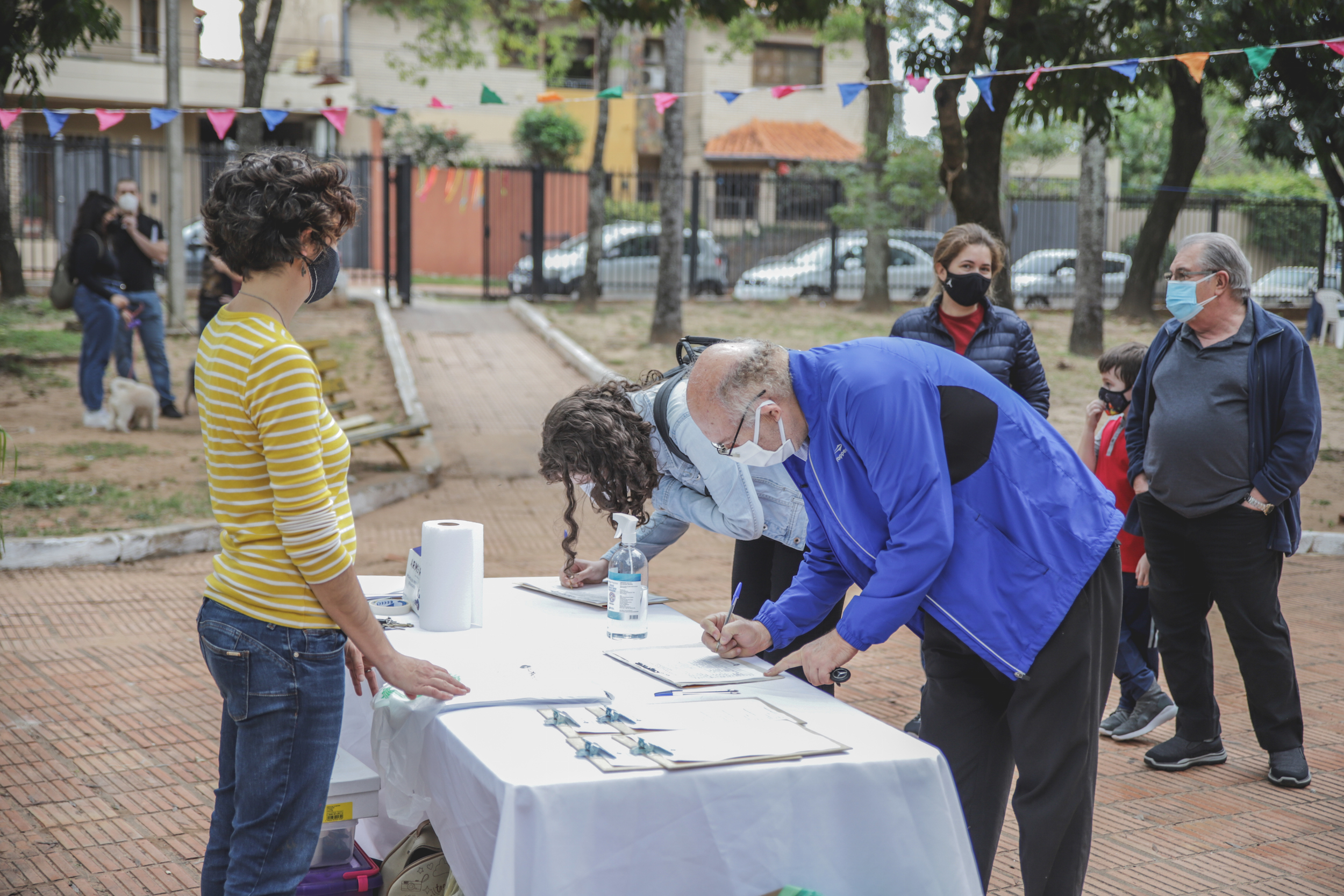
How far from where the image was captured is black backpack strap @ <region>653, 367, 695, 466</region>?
11.6 feet

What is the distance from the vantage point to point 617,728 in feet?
8.16

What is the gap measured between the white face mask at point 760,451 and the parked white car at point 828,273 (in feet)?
69.1

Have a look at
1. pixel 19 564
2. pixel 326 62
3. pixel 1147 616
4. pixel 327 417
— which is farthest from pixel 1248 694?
pixel 326 62

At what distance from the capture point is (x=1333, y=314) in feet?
68.7

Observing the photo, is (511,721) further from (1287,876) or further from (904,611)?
(1287,876)

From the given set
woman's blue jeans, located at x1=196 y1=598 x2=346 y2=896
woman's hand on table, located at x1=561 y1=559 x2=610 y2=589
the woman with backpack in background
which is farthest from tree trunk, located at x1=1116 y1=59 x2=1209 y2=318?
woman's blue jeans, located at x1=196 y1=598 x2=346 y2=896

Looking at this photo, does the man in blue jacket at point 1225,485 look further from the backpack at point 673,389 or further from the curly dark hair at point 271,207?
the curly dark hair at point 271,207

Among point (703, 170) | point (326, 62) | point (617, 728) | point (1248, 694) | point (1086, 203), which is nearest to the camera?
point (617, 728)

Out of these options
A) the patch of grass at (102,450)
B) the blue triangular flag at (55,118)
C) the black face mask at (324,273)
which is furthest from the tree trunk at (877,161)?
the black face mask at (324,273)

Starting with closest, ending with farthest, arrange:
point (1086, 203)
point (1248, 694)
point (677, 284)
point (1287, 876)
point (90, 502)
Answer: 1. point (1287, 876)
2. point (1248, 694)
3. point (90, 502)
4. point (677, 284)
5. point (1086, 203)

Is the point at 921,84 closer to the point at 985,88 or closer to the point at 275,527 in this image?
the point at 985,88

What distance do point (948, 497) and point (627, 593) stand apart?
3.49 ft

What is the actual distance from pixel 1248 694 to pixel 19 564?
661cm

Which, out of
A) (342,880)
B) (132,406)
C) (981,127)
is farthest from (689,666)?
(132,406)
